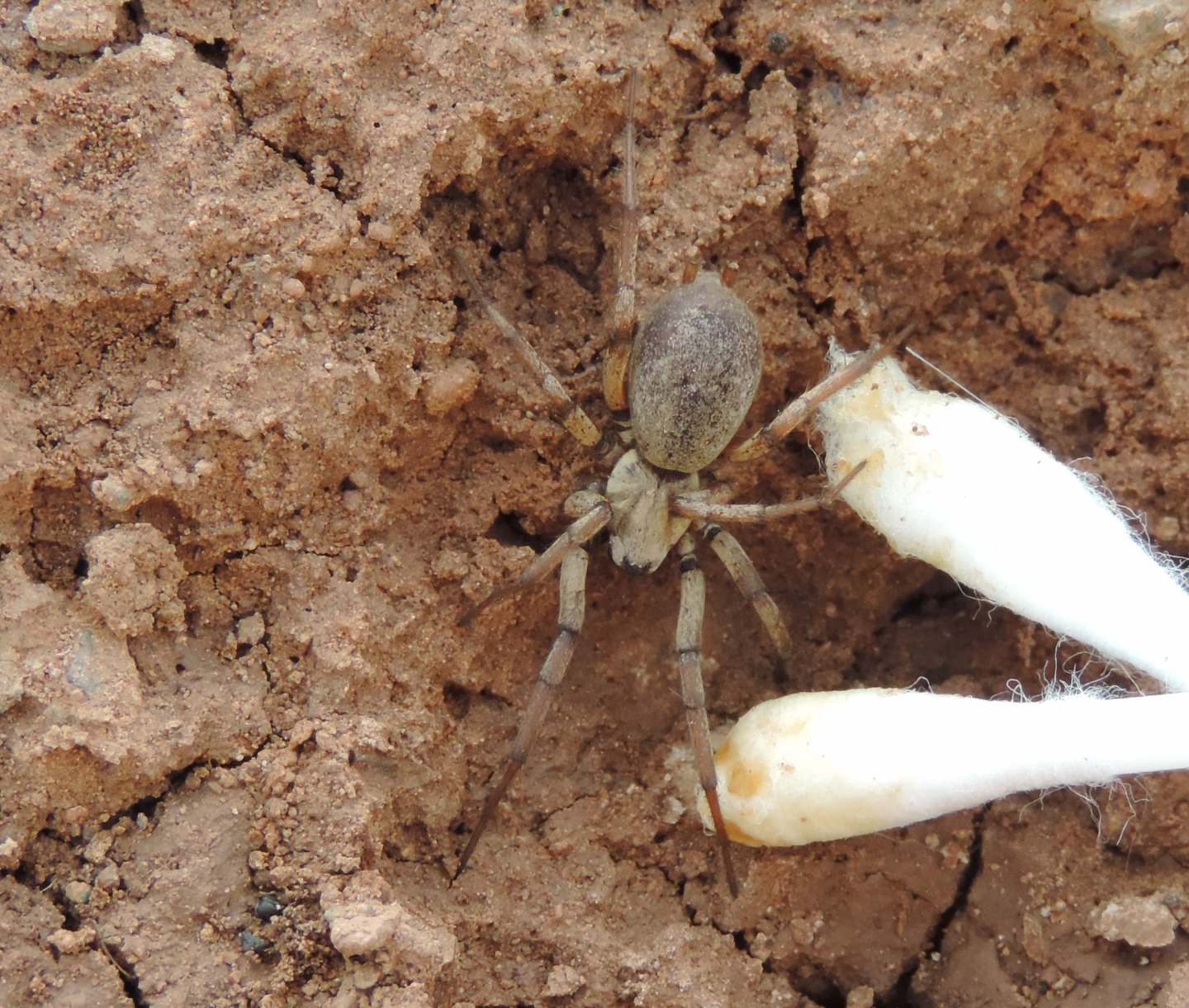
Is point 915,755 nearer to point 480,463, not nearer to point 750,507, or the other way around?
point 750,507

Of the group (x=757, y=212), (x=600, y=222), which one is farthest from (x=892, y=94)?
(x=600, y=222)

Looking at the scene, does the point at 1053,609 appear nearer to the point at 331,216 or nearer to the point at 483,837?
the point at 483,837

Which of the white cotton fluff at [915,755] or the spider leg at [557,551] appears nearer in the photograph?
the white cotton fluff at [915,755]

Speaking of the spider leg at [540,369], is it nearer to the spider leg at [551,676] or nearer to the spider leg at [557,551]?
the spider leg at [557,551]

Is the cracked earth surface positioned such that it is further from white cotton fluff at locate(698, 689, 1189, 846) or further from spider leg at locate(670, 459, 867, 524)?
spider leg at locate(670, 459, 867, 524)

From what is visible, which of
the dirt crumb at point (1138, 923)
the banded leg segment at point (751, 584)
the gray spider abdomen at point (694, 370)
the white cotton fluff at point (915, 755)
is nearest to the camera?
the white cotton fluff at point (915, 755)

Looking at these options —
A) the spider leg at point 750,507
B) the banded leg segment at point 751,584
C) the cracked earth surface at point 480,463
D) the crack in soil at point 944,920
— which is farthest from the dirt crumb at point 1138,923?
the spider leg at point 750,507

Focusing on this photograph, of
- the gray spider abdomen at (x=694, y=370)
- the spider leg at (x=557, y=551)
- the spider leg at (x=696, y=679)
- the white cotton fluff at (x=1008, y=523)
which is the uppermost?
the gray spider abdomen at (x=694, y=370)
